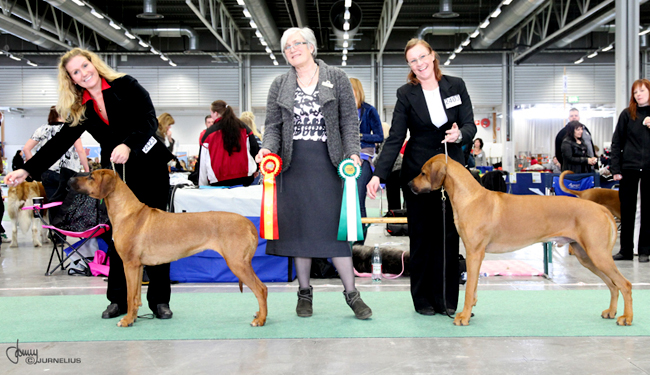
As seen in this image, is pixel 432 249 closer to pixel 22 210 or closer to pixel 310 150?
pixel 310 150

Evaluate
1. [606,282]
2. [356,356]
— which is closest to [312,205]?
[356,356]

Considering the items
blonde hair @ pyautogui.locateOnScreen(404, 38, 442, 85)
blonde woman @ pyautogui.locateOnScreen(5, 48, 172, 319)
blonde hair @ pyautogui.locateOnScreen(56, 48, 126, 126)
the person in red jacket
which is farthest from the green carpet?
the person in red jacket

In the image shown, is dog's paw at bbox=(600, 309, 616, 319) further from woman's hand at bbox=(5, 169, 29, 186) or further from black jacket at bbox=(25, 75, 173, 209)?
woman's hand at bbox=(5, 169, 29, 186)

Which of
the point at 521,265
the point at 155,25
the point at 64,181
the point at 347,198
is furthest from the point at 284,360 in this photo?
the point at 155,25

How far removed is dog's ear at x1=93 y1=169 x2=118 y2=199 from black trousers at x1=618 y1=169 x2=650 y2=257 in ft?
17.4

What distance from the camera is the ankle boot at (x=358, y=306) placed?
3.36m

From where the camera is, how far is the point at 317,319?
3.42 metres

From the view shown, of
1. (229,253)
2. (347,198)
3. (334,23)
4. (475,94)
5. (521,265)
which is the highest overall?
(334,23)

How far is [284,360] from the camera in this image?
2607 mm

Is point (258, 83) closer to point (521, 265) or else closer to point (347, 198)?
point (521, 265)

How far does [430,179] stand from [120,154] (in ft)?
5.87

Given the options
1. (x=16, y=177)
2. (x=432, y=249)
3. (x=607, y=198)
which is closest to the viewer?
(x=16, y=177)

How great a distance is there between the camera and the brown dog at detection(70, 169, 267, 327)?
3.18m

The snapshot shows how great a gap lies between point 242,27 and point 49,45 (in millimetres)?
6780
